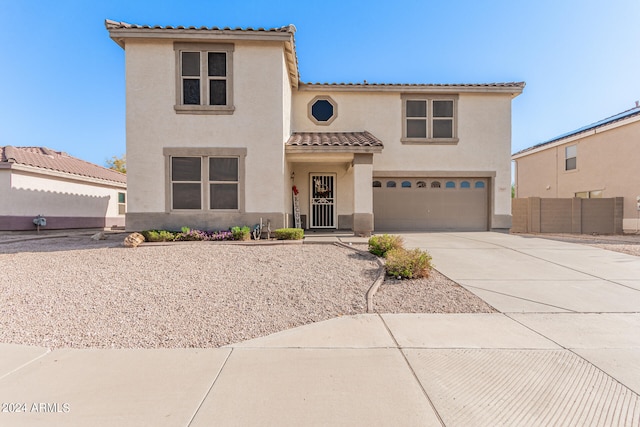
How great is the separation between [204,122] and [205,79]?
1.35 metres

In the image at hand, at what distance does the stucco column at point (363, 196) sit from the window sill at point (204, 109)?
4475mm

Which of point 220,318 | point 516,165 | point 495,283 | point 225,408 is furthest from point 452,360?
point 516,165

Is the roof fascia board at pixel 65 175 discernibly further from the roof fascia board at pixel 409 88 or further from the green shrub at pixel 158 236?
the roof fascia board at pixel 409 88

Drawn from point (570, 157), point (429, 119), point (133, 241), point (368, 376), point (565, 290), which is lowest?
point (368, 376)

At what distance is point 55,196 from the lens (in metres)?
14.8

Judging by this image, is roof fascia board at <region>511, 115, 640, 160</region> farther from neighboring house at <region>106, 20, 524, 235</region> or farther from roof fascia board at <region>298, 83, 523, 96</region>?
neighboring house at <region>106, 20, 524, 235</region>

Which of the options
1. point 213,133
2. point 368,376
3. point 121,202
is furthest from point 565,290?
point 121,202

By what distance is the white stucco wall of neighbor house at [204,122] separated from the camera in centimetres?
946

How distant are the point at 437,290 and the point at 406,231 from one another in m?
7.74

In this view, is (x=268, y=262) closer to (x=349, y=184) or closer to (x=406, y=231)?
(x=349, y=184)

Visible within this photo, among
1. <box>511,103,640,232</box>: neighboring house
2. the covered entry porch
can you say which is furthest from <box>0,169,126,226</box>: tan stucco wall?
<box>511,103,640,232</box>: neighboring house

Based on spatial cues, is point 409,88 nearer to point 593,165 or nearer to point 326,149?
point 326,149

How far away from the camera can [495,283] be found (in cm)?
585

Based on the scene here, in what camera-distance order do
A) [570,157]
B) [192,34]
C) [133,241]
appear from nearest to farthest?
1. [133,241]
2. [192,34]
3. [570,157]
